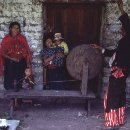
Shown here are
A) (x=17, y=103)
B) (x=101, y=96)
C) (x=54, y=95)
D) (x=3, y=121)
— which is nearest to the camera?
(x=3, y=121)

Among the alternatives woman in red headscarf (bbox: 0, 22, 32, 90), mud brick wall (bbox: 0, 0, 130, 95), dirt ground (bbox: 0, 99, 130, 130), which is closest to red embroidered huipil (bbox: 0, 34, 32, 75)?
woman in red headscarf (bbox: 0, 22, 32, 90)

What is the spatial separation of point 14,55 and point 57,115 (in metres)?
1.66

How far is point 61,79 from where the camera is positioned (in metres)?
9.34

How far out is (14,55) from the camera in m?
9.16

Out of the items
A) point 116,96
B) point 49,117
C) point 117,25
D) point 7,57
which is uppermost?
point 117,25

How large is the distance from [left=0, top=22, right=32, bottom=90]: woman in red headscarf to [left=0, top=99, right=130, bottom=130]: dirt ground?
61cm

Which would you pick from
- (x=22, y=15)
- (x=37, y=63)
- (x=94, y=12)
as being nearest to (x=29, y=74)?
(x=37, y=63)

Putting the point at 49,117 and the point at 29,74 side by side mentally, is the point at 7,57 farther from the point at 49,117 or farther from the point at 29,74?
the point at 49,117

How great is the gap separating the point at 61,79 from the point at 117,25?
1.81 m

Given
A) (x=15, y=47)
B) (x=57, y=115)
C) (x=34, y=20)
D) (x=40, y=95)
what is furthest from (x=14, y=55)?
(x=57, y=115)

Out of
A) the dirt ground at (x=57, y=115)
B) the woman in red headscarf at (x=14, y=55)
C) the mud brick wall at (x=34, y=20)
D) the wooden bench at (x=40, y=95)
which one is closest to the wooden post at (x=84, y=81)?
the wooden bench at (x=40, y=95)

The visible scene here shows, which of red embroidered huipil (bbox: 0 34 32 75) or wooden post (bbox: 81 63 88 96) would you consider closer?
wooden post (bbox: 81 63 88 96)

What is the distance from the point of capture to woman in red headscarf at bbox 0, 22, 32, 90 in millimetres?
9117

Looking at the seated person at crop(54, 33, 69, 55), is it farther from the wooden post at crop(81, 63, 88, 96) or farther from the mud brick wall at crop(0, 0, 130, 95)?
the wooden post at crop(81, 63, 88, 96)
